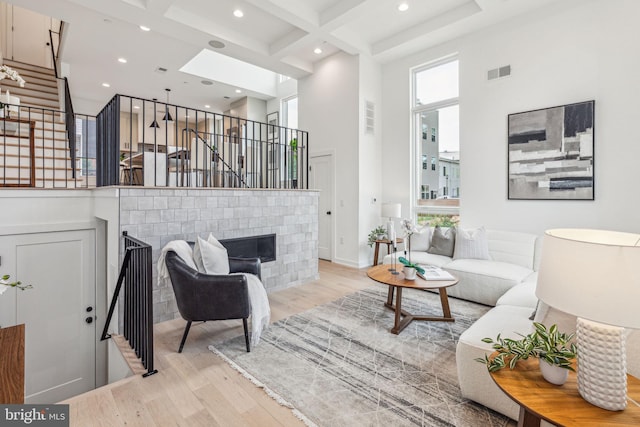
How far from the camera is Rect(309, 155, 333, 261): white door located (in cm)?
628

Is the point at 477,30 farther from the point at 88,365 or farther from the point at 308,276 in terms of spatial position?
the point at 88,365

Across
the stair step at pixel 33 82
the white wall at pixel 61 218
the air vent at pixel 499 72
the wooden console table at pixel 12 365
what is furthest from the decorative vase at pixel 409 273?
the stair step at pixel 33 82

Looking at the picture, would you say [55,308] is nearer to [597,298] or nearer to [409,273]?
[409,273]

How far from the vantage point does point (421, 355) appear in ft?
8.39

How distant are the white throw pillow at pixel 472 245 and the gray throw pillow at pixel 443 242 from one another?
0.17m

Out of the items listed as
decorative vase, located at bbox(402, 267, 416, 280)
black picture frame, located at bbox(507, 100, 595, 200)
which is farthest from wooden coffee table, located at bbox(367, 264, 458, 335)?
black picture frame, located at bbox(507, 100, 595, 200)

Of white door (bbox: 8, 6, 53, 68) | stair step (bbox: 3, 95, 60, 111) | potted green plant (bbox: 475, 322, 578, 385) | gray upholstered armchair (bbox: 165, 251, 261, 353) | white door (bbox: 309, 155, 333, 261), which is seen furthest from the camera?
white door (bbox: 8, 6, 53, 68)

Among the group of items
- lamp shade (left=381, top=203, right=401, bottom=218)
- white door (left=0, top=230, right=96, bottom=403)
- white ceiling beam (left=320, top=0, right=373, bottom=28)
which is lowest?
white door (left=0, top=230, right=96, bottom=403)

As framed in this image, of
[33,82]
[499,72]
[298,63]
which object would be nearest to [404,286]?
[499,72]

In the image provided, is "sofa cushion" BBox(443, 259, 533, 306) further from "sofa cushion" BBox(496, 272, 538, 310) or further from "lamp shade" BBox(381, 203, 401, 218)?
"lamp shade" BBox(381, 203, 401, 218)

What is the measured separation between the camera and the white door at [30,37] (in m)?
7.22

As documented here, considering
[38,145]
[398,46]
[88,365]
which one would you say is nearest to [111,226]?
[88,365]

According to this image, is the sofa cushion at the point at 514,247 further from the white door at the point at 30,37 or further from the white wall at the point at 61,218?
the white door at the point at 30,37

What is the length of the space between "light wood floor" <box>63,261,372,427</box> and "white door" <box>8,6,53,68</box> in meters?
8.83
